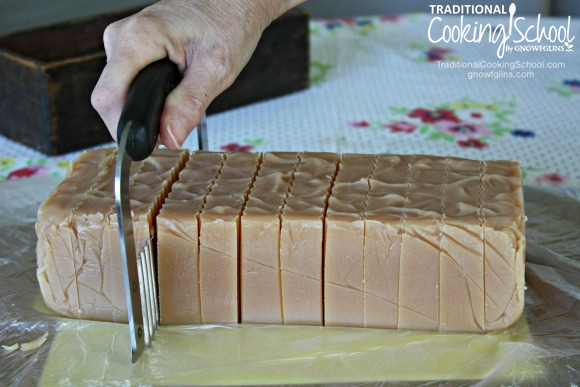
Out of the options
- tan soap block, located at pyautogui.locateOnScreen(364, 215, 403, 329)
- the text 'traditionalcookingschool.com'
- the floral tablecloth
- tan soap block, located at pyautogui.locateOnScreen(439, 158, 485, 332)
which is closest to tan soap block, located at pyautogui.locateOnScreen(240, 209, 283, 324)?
tan soap block, located at pyautogui.locateOnScreen(364, 215, 403, 329)

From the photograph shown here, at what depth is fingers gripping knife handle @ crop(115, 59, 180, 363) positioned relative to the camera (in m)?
1.10

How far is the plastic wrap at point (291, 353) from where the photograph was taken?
118 cm

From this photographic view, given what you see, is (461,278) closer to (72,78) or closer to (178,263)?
(178,263)

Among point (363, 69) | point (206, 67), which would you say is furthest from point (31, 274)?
point (363, 69)

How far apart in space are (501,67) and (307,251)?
4.36 feet

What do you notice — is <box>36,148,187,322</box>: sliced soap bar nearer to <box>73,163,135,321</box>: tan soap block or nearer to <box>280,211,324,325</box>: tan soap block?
<box>73,163,135,321</box>: tan soap block

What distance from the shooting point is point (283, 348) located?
1.23 m

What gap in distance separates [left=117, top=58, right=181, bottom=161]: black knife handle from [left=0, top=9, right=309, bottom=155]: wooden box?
735mm

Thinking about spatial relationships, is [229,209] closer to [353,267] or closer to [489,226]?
[353,267]

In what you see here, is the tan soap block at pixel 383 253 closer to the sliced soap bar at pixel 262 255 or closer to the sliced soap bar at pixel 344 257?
the sliced soap bar at pixel 344 257

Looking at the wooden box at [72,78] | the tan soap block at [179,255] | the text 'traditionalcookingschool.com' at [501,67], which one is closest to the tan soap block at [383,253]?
the tan soap block at [179,255]

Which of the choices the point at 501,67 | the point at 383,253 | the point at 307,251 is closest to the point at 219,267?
the point at 307,251

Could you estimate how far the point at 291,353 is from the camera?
121cm

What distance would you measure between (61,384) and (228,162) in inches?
17.0
